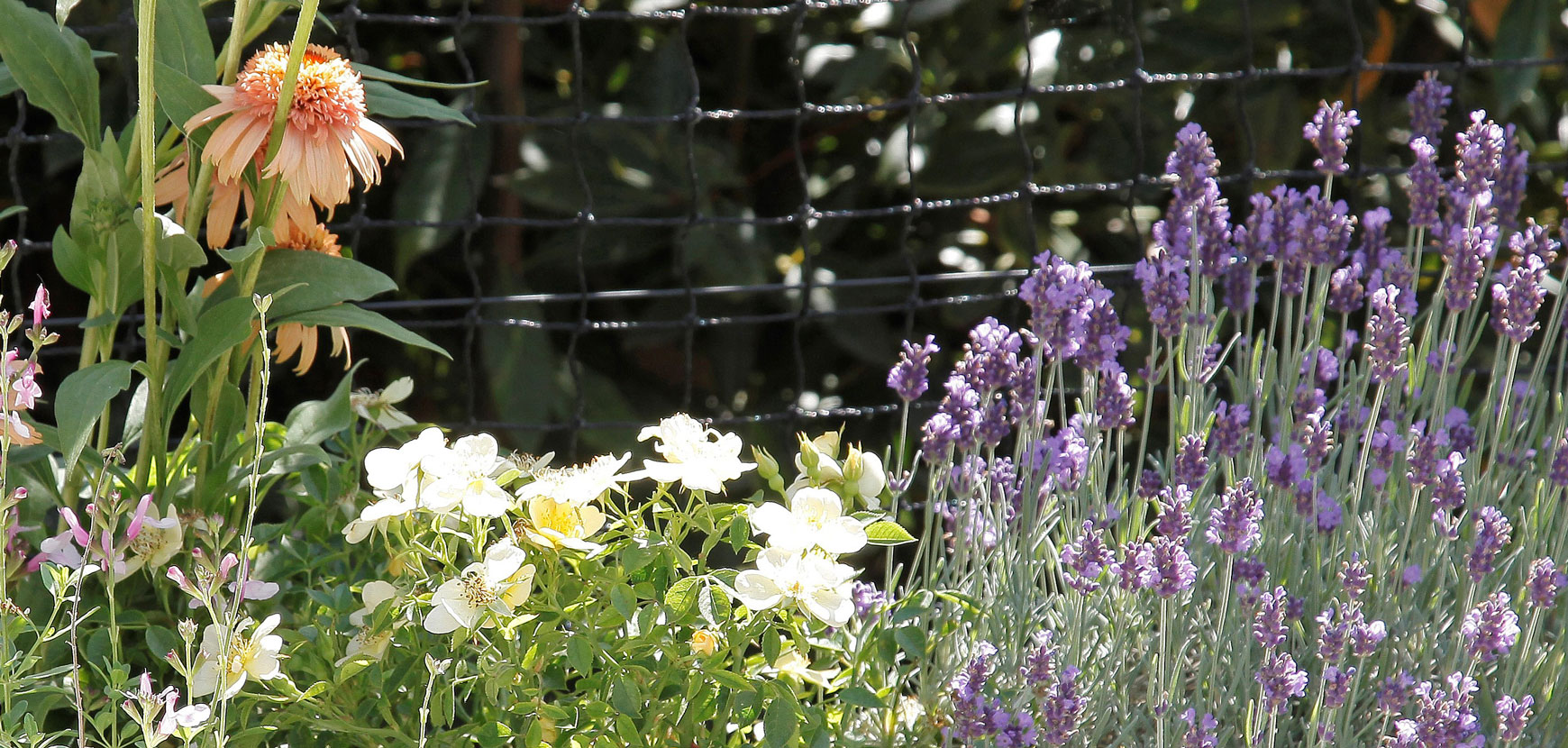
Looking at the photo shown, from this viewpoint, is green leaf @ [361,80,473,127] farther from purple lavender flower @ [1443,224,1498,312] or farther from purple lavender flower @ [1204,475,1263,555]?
purple lavender flower @ [1443,224,1498,312]

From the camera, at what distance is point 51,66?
103cm

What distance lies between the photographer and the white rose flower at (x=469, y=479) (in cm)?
91

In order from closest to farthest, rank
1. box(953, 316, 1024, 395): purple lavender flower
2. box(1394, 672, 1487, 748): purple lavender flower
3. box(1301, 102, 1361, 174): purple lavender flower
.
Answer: box(1394, 672, 1487, 748): purple lavender flower
box(953, 316, 1024, 395): purple lavender flower
box(1301, 102, 1361, 174): purple lavender flower

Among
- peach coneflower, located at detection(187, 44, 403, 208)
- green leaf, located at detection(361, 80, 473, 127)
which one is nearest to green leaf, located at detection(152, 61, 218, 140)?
peach coneflower, located at detection(187, 44, 403, 208)

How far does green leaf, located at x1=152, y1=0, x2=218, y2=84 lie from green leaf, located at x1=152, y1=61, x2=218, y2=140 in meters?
0.06

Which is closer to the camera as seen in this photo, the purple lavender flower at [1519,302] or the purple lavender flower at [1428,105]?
the purple lavender flower at [1519,302]

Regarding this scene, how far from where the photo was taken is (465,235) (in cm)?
153

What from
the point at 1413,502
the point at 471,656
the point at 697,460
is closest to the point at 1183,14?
the point at 1413,502

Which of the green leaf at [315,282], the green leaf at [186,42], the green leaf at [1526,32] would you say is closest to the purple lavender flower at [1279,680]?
the green leaf at [315,282]

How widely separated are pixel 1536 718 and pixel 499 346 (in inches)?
52.8

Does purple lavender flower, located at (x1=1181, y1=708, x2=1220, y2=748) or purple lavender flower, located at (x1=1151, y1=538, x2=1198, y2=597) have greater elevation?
purple lavender flower, located at (x1=1151, y1=538, x2=1198, y2=597)

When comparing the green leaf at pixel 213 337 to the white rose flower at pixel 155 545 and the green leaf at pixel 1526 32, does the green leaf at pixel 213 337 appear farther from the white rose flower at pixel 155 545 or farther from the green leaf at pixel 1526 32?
the green leaf at pixel 1526 32

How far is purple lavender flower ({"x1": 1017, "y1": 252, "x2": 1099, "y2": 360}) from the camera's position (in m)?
1.05

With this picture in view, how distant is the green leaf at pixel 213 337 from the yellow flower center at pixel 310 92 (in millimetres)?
142
